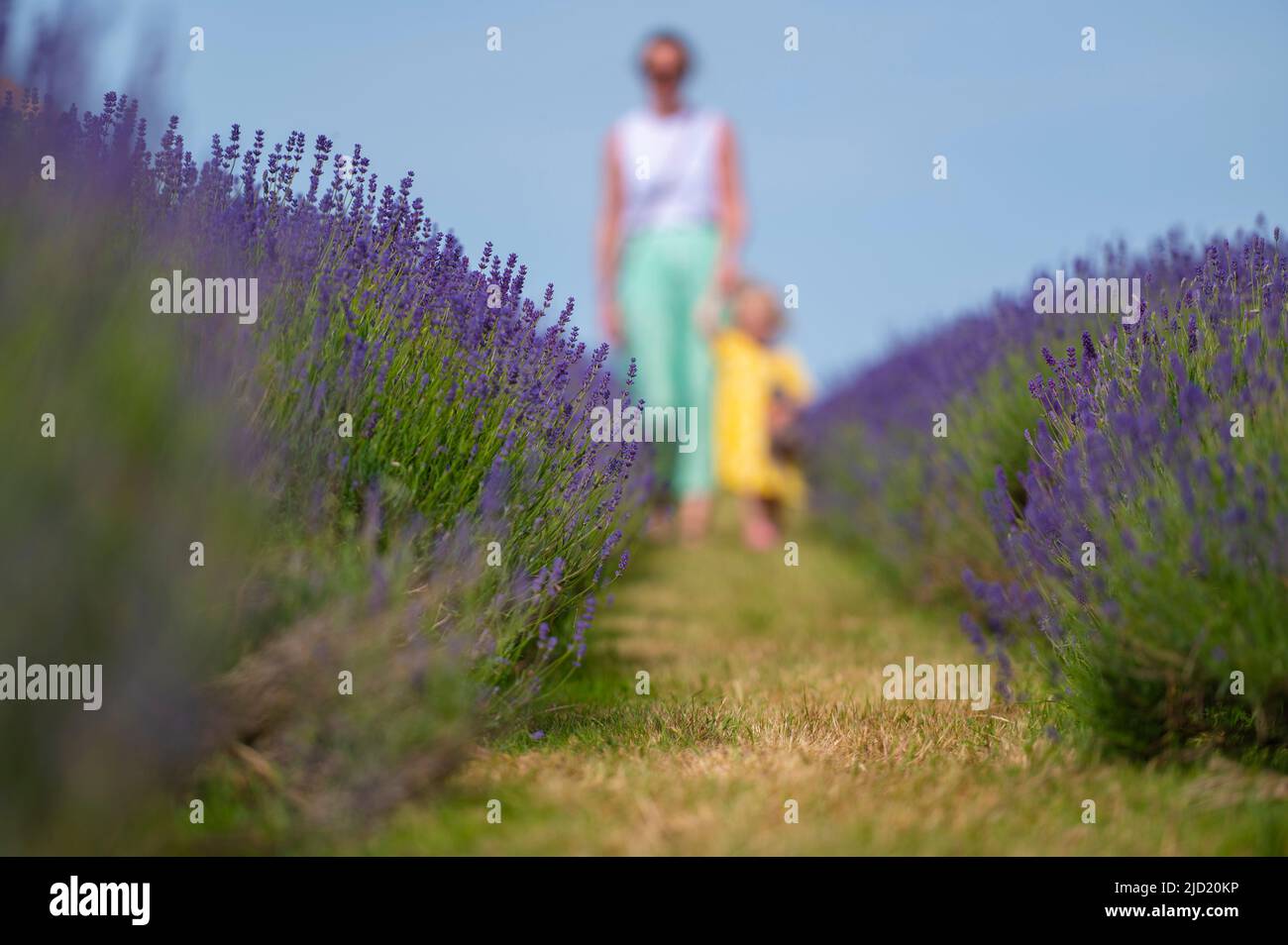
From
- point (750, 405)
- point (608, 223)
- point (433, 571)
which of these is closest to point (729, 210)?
point (608, 223)

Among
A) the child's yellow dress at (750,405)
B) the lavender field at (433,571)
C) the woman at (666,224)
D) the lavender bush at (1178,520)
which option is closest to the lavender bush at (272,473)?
the lavender field at (433,571)

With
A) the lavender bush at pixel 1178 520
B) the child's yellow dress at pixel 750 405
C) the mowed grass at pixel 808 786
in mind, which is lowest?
the mowed grass at pixel 808 786

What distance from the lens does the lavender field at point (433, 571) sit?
182 centimetres

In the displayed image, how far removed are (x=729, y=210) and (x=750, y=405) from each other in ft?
8.61

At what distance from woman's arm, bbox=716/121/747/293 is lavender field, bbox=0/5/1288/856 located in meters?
3.46

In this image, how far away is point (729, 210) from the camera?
7.02 m

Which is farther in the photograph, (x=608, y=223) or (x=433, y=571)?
(x=608, y=223)

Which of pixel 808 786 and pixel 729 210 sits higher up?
pixel 729 210

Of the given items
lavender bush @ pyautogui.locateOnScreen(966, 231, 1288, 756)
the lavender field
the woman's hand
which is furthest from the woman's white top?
lavender bush @ pyautogui.locateOnScreen(966, 231, 1288, 756)

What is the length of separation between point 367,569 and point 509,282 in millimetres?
1060

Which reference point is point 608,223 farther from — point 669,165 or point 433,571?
point 433,571

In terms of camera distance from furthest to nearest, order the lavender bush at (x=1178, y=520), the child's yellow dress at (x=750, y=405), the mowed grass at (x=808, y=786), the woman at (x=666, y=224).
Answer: the child's yellow dress at (x=750, y=405) → the woman at (x=666, y=224) → the lavender bush at (x=1178, y=520) → the mowed grass at (x=808, y=786)

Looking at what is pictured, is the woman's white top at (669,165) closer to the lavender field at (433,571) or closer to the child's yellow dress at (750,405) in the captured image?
the child's yellow dress at (750,405)
